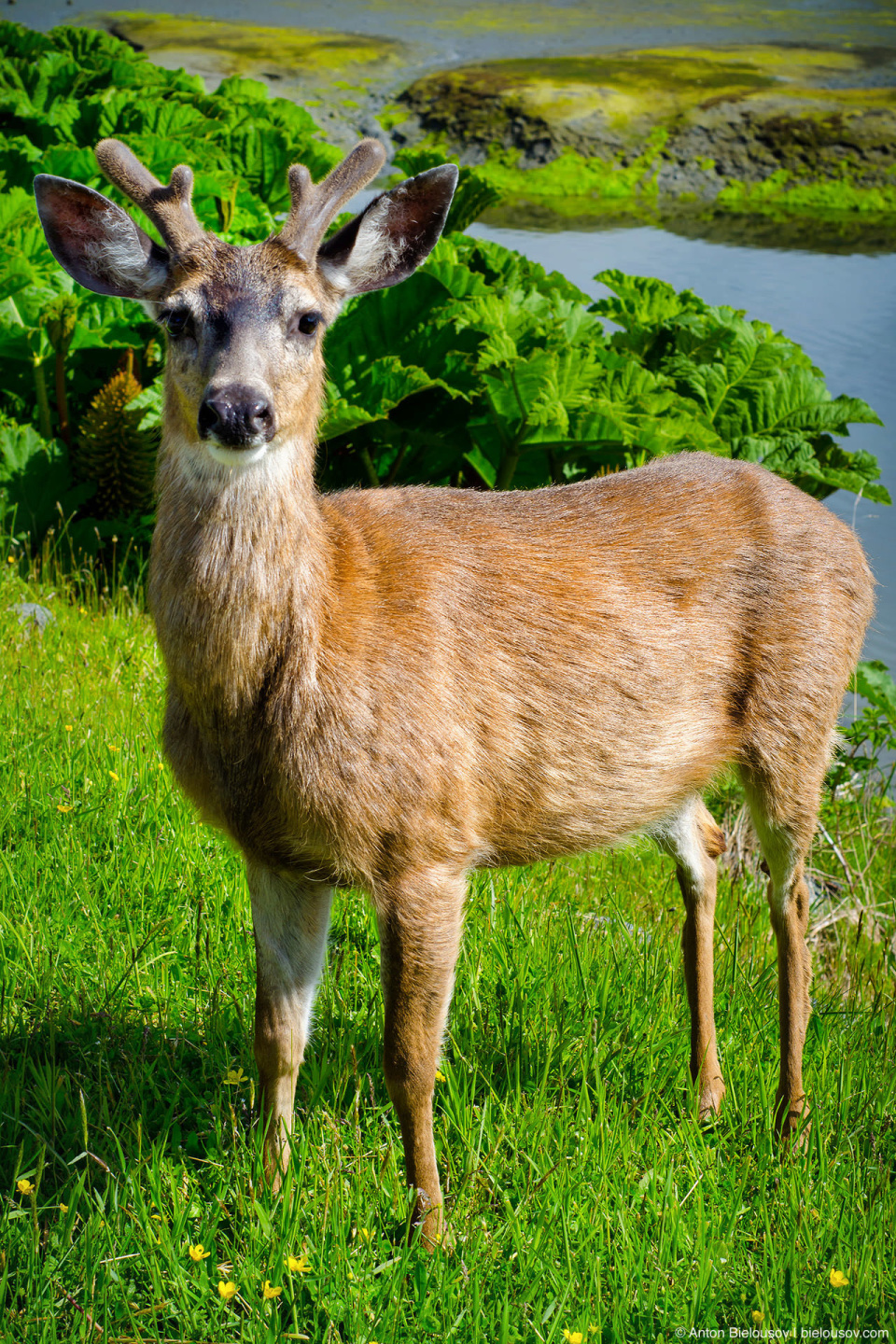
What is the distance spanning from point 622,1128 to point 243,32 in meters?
16.2

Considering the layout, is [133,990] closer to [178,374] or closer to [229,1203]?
[229,1203]

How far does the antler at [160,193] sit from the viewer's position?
8.36 feet

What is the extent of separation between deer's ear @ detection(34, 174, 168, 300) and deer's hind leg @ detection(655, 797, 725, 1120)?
1.89m

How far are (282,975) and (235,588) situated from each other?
88 centimetres

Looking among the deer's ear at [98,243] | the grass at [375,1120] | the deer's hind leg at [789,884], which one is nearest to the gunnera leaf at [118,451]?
the grass at [375,1120]

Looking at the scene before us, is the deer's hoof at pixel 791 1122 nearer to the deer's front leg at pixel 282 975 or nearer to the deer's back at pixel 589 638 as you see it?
the deer's back at pixel 589 638

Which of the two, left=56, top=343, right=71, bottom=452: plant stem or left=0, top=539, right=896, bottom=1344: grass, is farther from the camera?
left=56, top=343, right=71, bottom=452: plant stem

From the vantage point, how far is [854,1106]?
3.03m

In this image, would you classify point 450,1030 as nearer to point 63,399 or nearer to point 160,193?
point 160,193

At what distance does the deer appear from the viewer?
2486 millimetres

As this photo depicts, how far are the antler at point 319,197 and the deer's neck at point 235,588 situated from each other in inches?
18.6

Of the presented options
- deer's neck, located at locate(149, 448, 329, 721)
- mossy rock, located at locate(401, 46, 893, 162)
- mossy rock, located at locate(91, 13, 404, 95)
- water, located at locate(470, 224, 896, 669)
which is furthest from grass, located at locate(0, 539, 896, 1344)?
mossy rock, located at locate(91, 13, 404, 95)

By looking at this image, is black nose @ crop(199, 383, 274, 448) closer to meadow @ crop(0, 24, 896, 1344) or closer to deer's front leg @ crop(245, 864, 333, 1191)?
deer's front leg @ crop(245, 864, 333, 1191)

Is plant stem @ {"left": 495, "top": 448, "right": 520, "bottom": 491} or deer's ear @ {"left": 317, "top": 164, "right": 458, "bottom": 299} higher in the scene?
deer's ear @ {"left": 317, "top": 164, "right": 458, "bottom": 299}
